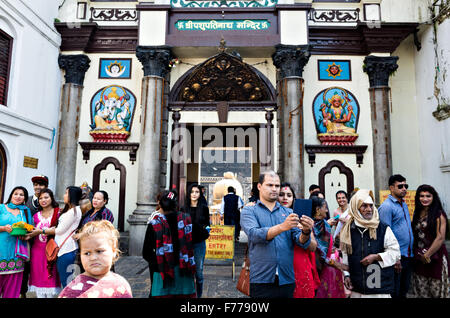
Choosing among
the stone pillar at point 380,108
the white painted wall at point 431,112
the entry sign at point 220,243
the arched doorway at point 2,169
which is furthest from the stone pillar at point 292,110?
the arched doorway at point 2,169

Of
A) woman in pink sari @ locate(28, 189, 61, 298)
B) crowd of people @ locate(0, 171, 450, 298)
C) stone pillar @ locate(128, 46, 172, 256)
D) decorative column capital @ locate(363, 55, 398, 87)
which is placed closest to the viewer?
crowd of people @ locate(0, 171, 450, 298)

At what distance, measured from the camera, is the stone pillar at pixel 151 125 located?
9.32 metres

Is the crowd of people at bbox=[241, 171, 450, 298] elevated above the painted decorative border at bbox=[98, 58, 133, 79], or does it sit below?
below

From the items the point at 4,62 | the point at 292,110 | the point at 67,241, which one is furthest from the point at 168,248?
the point at 4,62

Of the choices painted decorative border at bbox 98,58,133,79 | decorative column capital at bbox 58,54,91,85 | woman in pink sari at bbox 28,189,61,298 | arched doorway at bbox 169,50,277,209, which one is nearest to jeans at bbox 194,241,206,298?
woman in pink sari at bbox 28,189,61,298

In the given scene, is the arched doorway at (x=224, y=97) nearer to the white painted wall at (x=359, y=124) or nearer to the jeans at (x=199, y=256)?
the white painted wall at (x=359, y=124)

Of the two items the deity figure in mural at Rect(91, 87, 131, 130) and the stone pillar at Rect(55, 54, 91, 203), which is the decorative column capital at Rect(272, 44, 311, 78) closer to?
the deity figure in mural at Rect(91, 87, 131, 130)

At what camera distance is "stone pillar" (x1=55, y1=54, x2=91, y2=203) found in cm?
1016

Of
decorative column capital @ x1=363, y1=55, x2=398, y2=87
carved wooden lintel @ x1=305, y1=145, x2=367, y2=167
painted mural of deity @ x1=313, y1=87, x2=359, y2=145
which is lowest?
carved wooden lintel @ x1=305, y1=145, x2=367, y2=167

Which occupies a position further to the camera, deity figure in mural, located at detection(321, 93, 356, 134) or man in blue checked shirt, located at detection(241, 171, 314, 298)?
deity figure in mural, located at detection(321, 93, 356, 134)

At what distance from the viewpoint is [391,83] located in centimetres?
1066

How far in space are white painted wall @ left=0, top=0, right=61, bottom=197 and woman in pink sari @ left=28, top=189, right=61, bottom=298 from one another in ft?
17.1

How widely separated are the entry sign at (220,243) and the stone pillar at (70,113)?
6304 millimetres

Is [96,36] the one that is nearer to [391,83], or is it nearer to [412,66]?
[391,83]
